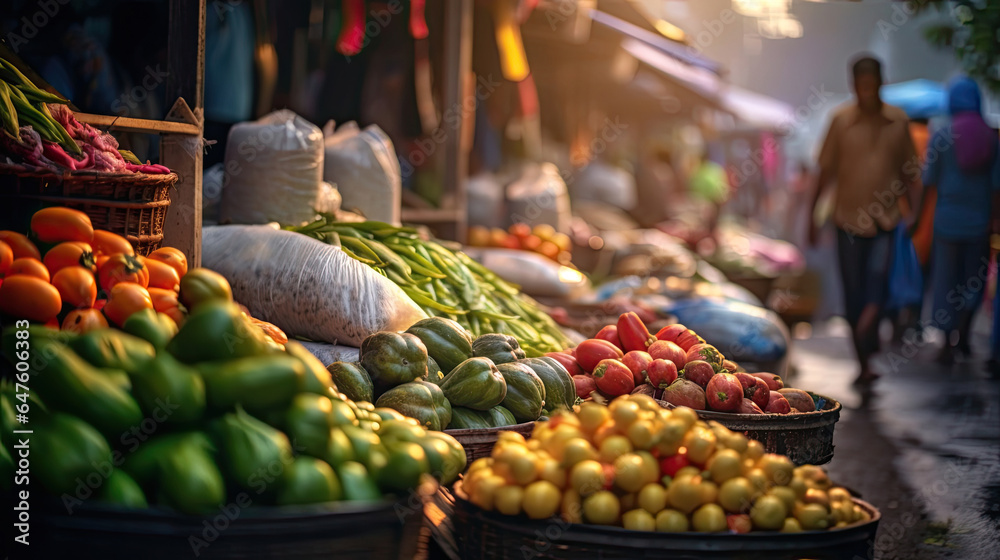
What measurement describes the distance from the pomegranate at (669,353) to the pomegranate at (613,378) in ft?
0.49

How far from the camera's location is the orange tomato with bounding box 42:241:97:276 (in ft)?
7.20

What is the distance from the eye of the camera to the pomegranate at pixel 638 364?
121 inches

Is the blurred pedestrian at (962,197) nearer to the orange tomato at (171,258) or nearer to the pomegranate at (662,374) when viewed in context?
the pomegranate at (662,374)

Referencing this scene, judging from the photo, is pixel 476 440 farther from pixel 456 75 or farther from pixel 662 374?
pixel 456 75

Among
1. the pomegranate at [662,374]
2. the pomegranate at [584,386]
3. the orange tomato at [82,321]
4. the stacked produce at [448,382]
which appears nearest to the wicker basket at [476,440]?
the stacked produce at [448,382]

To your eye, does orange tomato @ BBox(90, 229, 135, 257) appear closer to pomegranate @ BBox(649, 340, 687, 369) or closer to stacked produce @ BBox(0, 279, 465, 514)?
stacked produce @ BBox(0, 279, 465, 514)

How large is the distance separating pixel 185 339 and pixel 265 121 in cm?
246

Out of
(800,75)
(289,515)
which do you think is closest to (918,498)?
(289,515)

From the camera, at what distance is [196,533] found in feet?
5.19

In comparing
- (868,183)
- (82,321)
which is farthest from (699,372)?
(868,183)

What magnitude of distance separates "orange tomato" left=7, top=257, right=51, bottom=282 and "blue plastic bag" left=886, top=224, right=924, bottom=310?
8.12 m

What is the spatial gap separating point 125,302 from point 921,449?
448 cm

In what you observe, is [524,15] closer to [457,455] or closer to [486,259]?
[486,259]

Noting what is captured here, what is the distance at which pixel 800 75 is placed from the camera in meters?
36.2
